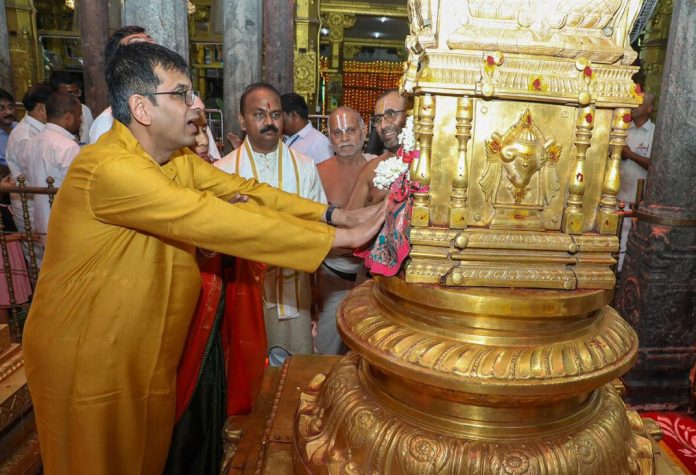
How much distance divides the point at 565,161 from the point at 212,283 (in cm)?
163

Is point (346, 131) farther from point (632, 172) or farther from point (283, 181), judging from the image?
point (632, 172)

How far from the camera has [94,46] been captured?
825 centimetres

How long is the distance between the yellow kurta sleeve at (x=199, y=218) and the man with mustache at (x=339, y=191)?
68.6 inches

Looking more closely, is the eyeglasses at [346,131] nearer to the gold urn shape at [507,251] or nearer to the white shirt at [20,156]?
the gold urn shape at [507,251]

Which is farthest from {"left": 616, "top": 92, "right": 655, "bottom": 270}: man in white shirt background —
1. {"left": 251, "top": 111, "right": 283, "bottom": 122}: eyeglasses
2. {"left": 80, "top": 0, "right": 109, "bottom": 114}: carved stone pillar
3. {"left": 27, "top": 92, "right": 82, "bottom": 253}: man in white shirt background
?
{"left": 80, "top": 0, "right": 109, "bottom": 114}: carved stone pillar

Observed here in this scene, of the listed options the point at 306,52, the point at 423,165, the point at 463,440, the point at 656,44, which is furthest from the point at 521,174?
the point at 306,52

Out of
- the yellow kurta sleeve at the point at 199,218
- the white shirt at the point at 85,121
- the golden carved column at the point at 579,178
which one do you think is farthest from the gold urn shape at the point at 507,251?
the white shirt at the point at 85,121

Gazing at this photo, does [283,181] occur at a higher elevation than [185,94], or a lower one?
lower

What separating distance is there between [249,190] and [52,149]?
3.03 m

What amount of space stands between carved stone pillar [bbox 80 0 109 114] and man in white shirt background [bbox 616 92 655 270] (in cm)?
716

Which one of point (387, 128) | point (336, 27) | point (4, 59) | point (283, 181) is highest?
point (336, 27)

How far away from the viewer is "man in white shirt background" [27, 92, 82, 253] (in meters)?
4.47

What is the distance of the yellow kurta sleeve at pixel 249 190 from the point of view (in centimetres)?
226

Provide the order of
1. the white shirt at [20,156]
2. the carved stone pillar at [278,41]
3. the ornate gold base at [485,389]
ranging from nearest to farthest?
the ornate gold base at [485,389] → the white shirt at [20,156] → the carved stone pillar at [278,41]
